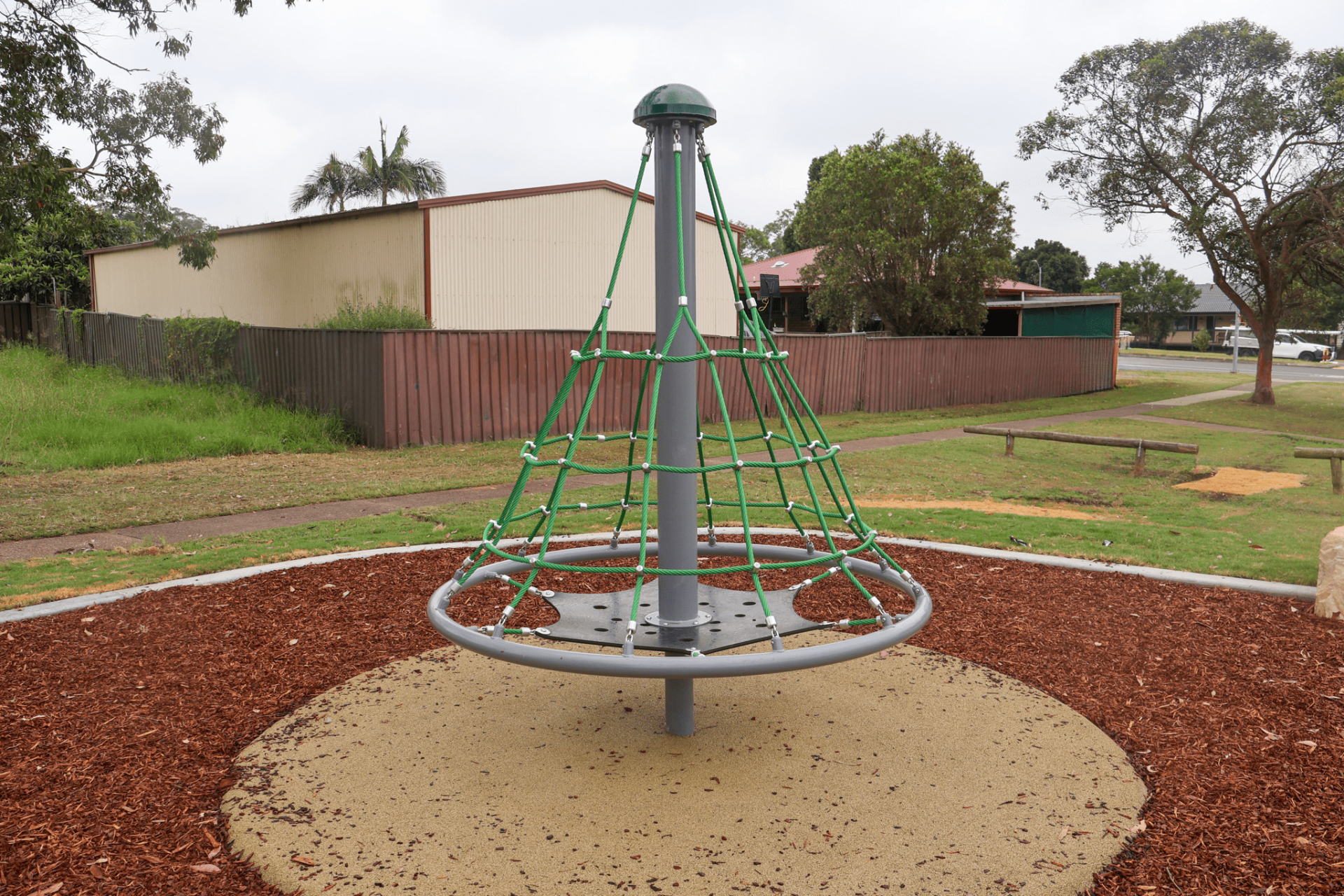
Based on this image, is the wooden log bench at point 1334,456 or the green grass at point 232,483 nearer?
the green grass at point 232,483

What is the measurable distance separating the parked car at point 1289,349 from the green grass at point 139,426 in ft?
144

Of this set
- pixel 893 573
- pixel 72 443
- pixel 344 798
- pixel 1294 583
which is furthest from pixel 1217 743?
pixel 72 443

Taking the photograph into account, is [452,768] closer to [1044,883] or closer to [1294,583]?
[1044,883]

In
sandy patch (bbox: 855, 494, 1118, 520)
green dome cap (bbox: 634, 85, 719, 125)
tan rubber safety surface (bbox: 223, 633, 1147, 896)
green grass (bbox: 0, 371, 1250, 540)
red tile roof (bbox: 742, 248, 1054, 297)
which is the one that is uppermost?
red tile roof (bbox: 742, 248, 1054, 297)

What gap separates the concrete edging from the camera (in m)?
5.67

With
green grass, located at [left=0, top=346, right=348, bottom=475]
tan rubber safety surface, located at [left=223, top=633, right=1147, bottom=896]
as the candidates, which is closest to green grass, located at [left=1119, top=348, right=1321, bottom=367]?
green grass, located at [left=0, top=346, right=348, bottom=475]

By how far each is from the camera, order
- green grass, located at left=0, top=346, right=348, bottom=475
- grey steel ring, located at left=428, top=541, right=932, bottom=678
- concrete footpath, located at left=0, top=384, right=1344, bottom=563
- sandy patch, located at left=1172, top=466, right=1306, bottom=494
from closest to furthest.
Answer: grey steel ring, located at left=428, top=541, right=932, bottom=678 → concrete footpath, located at left=0, top=384, right=1344, bottom=563 → sandy patch, located at left=1172, top=466, right=1306, bottom=494 → green grass, located at left=0, top=346, right=348, bottom=475

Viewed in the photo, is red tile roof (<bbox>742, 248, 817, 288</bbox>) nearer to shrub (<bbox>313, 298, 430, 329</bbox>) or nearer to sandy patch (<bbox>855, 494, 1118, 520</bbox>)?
shrub (<bbox>313, 298, 430, 329</bbox>)

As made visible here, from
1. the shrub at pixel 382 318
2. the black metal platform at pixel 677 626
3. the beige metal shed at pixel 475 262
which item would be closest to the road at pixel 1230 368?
the beige metal shed at pixel 475 262

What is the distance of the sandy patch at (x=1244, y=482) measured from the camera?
36.1 ft

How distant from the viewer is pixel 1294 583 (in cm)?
618

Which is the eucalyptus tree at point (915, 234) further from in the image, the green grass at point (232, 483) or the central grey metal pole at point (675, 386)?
the central grey metal pole at point (675, 386)

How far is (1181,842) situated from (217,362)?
1774 cm

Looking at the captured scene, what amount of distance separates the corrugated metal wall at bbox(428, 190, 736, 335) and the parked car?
120 feet
